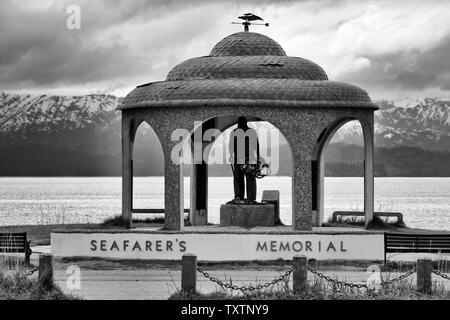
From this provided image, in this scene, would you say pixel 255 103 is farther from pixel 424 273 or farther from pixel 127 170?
pixel 424 273

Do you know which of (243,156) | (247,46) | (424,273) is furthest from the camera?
(243,156)

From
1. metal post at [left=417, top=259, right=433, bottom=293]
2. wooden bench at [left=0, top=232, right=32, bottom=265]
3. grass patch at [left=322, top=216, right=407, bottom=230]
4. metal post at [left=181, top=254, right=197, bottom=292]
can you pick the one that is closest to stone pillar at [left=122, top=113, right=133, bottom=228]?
wooden bench at [left=0, top=232, right=32, bottom=265]

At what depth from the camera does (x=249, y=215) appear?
33500mm

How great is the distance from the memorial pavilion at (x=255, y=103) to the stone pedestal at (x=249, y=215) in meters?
2.05

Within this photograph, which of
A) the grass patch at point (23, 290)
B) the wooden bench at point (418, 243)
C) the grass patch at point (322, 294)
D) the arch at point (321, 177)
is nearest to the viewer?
the grass patch at point (322, 294)

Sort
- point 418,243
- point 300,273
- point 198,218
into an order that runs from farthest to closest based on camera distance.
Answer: point 198,218 → point 418,243 → point 300,273

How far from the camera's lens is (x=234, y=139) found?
3462 cm

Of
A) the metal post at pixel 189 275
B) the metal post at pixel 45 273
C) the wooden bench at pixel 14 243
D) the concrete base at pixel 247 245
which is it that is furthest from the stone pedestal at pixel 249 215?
the metal post at pixel 45 273

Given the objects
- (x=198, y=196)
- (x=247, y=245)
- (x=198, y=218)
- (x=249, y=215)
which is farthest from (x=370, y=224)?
(x=247, y=245)

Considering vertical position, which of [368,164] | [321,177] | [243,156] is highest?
[243,156]

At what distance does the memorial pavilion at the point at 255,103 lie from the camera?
3102 centimetres

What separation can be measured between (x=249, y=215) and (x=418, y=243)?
6682 mm

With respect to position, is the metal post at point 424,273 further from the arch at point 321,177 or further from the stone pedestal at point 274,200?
the stone pedestal at point 274,200
